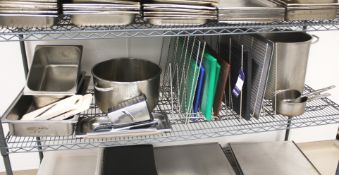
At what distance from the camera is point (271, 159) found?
1750 mm

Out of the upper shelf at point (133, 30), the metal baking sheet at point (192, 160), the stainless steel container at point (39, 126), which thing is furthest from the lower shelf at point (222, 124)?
the upper shelf at point (133, 30)

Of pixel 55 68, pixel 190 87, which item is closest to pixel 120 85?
pixel 190 87

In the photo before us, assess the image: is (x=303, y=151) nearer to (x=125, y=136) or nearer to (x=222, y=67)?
(x=222, y=67)

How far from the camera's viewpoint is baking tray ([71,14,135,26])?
1075mm

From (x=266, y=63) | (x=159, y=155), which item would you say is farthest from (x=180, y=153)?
(x=266, y=63)

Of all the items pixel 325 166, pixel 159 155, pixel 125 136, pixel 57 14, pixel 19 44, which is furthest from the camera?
pixel 325 166

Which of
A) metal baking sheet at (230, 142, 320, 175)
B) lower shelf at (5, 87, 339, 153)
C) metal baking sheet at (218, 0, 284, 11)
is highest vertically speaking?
metal baking sheet at (218, 0, 284, 11)

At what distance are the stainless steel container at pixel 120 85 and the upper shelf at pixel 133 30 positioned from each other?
7.4 inches

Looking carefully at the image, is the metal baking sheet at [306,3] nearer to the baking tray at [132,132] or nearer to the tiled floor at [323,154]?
the baking tray at [132,132]

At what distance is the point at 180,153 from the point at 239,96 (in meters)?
0.54

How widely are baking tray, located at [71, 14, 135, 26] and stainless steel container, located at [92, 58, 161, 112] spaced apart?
0.24m

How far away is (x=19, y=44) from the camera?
1478mm

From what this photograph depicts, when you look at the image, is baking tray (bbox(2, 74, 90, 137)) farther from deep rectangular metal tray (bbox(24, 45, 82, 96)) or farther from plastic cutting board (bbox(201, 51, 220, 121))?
plastic cutting board (bbox(201, 51, 220, 121))

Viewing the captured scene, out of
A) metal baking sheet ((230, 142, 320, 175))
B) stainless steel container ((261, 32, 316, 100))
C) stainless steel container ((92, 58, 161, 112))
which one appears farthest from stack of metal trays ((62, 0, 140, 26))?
metal baking sheet ((230, 142, 320, 175))
